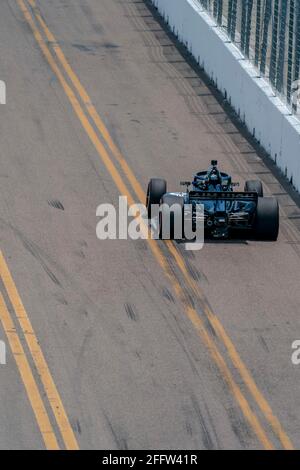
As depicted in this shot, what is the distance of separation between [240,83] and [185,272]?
780 centimetres

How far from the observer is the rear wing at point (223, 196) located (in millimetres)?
22880

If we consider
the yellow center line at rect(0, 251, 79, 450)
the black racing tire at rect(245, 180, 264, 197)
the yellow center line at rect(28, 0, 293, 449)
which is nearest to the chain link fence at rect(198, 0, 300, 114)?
the black racing tire at rect(245, 180, 264, 197)

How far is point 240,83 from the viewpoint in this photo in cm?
2922

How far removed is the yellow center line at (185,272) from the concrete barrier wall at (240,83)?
2605 mm

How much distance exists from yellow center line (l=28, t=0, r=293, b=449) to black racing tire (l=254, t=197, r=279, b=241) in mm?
1249

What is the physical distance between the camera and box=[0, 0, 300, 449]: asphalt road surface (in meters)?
18.1

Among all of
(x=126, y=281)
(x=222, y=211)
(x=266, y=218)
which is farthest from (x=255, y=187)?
(x=126, y=281)
